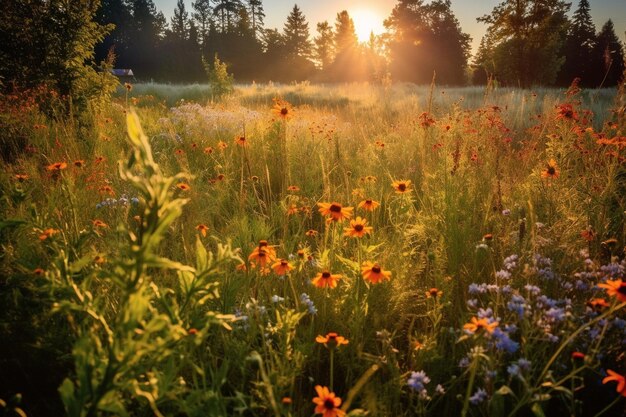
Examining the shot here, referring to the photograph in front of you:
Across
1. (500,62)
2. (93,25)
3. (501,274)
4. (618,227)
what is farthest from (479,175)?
(500,62)

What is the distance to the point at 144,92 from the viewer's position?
16609 millimetres

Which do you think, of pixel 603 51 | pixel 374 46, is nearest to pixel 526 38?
pixel 603 51

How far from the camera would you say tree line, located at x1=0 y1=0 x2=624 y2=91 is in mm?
22672

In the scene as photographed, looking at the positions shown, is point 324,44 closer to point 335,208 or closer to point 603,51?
point 603,51

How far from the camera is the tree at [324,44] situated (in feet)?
166

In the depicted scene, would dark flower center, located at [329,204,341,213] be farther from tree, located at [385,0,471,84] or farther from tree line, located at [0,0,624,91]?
tree, located at [385,0,471,84]

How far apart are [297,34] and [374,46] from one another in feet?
41.5

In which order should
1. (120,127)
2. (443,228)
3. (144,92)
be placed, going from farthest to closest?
(144,92) < (120,127) < (443,228)

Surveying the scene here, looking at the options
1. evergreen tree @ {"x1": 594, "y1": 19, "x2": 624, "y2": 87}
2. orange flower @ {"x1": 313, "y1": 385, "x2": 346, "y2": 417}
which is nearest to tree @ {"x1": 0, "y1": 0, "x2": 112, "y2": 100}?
orange flower @ {"x1": 313, "y1": 385, "x2": 346, "y2": 417}

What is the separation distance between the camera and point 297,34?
46.7m

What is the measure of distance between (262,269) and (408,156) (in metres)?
3.30

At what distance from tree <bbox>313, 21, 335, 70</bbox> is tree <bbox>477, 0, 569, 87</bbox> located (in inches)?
1183

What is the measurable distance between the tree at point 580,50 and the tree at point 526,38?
8.58 m

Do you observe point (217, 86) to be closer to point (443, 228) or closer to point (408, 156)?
point (408, 156)
